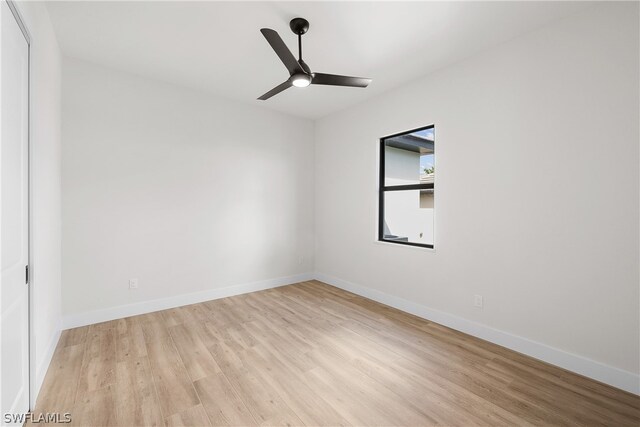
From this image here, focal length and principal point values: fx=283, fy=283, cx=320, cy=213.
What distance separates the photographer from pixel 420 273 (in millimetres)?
3287

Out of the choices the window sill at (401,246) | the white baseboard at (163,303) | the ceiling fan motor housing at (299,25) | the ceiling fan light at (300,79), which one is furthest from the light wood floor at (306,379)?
the ceiling fan motor housing at (299,25)

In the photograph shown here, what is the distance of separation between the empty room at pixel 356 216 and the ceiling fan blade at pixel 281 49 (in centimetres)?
2

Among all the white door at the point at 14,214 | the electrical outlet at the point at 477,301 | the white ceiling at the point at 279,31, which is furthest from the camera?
the electrical outlet at the point at 477,301

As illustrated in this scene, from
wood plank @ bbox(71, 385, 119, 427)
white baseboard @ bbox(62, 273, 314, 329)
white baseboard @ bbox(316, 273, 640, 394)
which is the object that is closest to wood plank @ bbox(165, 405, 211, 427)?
wood plank @ bbox(71, 385, 119, 427)

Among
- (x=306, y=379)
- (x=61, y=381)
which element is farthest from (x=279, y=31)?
(x=61, y=381)

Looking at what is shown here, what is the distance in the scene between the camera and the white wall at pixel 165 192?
297 cm

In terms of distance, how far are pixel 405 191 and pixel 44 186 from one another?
11.8ft

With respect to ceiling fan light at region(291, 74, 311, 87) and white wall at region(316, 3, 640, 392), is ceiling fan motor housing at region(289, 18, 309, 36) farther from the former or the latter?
white wall at region(316, 3, 640, 392)

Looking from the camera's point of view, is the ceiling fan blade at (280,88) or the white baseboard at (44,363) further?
the ceiling fan blade at (280,88)

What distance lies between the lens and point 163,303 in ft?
11.3

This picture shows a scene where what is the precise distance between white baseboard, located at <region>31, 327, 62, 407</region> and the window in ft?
11.4

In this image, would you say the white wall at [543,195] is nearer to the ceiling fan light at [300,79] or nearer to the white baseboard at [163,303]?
the ceiling fan light at [300,79]

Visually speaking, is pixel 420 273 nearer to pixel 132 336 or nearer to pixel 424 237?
pixel 424 237

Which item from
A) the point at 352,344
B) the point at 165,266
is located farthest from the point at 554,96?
the point at 165,266
